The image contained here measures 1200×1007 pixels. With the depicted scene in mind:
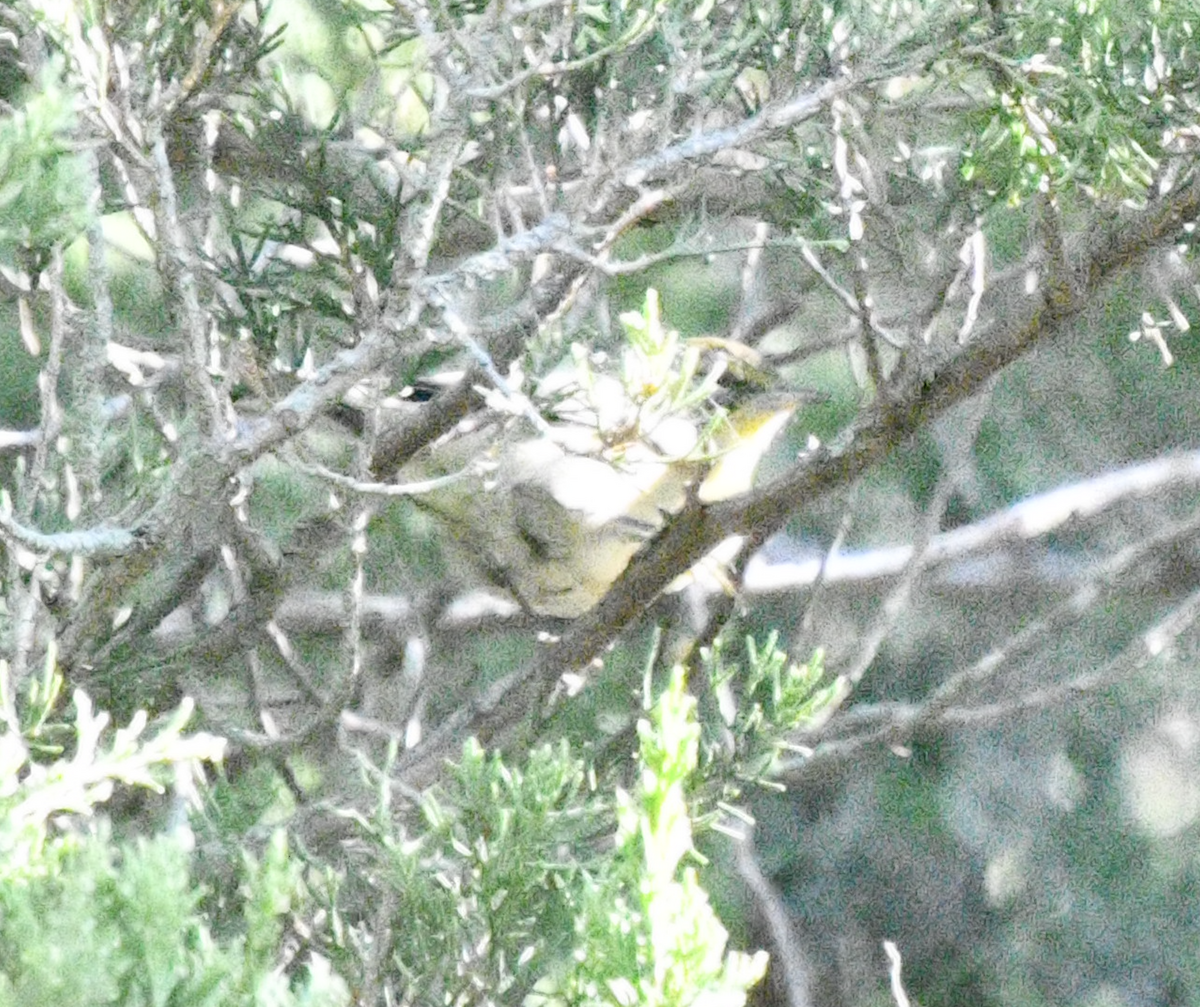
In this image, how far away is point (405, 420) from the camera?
205 centimetres

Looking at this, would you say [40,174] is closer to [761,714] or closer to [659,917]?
[659,917]

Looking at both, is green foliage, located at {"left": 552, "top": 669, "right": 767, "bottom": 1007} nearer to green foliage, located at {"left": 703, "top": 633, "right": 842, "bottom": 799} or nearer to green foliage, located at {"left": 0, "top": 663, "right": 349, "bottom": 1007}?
green foliage, located at {"left": 0, "top": 663, "right": 349, "bottom": 1007}

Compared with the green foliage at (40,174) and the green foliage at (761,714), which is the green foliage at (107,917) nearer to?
the green foliage at (40,174)

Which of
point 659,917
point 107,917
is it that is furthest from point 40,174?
point 659,917

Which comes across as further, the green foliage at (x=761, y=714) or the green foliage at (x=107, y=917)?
the green foliage at (x=761, y=714)

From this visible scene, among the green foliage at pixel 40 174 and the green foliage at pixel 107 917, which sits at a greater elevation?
the green foliage at pixel 40 174

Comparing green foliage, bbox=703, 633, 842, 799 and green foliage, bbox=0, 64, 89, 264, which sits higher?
green foliage, bbox=0, 64, 89, 264

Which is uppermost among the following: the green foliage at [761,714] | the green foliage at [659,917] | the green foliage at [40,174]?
the green foliage at [40,174]

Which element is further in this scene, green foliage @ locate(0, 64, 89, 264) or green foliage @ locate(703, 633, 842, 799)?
green foliage @ locate(703, 633, 842, 799)

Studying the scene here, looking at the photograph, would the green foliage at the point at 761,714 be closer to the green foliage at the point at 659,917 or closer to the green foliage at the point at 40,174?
the green foliage at the point at 659,917

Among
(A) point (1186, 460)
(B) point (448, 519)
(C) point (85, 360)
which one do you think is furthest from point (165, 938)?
(A) point (1186, 460)

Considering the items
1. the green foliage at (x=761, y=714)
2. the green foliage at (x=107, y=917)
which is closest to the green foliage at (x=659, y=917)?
the green foliage at (x=107, y=917)

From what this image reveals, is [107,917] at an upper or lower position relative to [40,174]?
lower

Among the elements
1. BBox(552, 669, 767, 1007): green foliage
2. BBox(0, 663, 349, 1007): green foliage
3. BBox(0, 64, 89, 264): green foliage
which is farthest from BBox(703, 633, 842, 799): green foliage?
BBox(0, 64, 89, 264): green foliage
